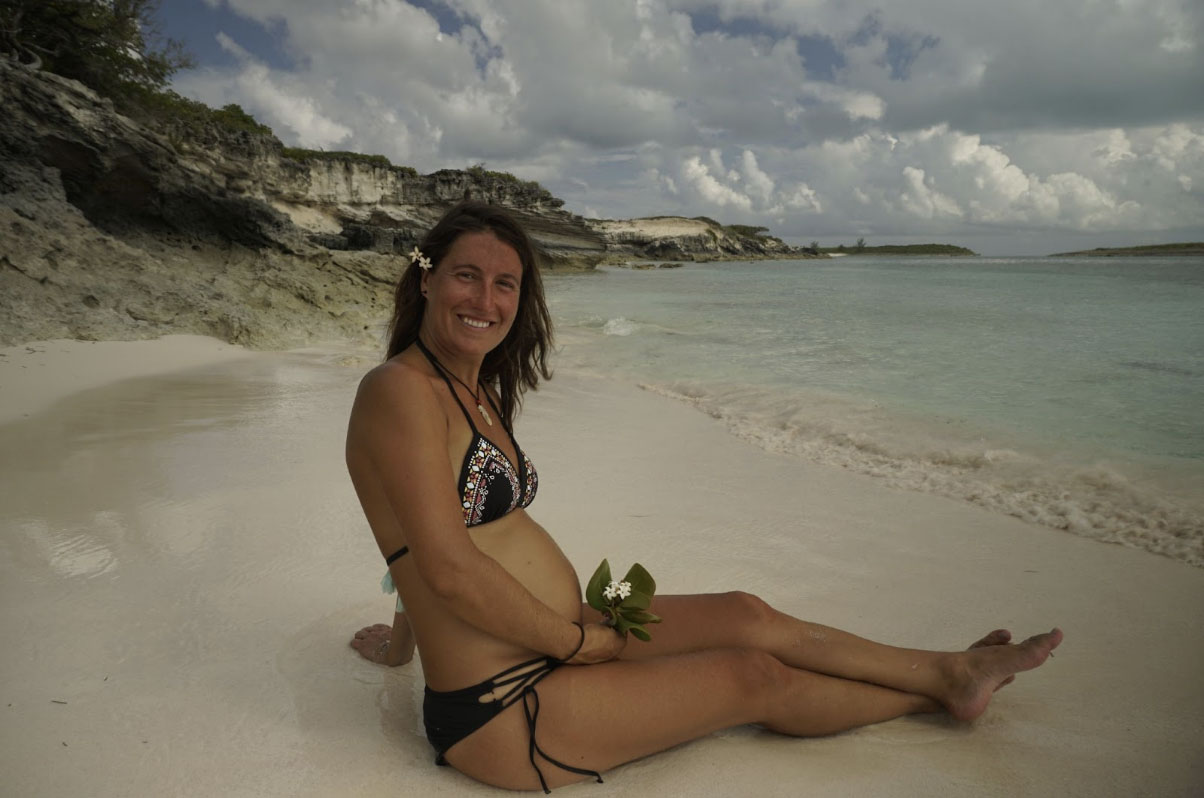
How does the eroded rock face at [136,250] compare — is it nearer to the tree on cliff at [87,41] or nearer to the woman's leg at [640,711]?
the tree on cliff at [87,41]

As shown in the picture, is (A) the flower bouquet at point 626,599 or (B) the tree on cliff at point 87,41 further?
(B) the tree on cliff at point 87,41

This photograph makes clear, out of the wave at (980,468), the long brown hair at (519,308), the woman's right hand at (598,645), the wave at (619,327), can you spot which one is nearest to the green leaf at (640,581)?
the woman's right hand at (598,645)

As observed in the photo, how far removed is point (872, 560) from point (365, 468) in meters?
2.78

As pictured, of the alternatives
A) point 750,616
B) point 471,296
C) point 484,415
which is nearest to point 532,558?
point 484,415

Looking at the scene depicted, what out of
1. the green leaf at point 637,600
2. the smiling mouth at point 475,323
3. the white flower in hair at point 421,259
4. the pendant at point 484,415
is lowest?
the green leaf at point 637,600

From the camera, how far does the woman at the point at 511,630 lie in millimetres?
1854

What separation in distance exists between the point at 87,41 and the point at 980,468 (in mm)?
19605

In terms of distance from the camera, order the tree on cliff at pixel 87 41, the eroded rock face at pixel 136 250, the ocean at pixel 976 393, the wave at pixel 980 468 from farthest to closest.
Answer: the tree on cliff at pixel 87 41, the eroded rock face at pixel 136 250, the ocean at pixel 976 393, the wave at pixel 980 468

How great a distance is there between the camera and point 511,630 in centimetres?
187

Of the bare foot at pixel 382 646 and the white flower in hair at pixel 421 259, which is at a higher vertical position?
the white flower in hair at pixel 421 259

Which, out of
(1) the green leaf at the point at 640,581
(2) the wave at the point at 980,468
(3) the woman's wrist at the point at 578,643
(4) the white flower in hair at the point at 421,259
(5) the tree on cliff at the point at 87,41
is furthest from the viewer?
(5) the tree on cliff at the point at 87,41

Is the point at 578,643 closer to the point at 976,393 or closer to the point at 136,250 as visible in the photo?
the point at 976,393

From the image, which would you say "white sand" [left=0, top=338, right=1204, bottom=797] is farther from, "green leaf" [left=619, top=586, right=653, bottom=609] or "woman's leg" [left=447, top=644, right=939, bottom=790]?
"green leaf" [left=619, top=586, right=653, bottom=609]

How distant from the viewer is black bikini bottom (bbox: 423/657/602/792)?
1.90 meters
